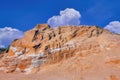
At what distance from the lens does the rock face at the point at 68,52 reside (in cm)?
5972

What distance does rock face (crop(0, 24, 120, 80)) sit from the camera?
59719 mm

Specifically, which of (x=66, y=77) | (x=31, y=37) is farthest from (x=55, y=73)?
(x=31, y=37)

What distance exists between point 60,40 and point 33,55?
5919 mm

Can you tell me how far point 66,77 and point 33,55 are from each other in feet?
40.9

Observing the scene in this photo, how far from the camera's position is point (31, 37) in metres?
71.6

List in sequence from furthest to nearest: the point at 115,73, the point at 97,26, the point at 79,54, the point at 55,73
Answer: the point at 97,26
the point at 79,54
the point at 55,73
the point at 115,73

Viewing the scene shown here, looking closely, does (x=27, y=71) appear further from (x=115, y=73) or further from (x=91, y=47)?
(x=115, y=73)

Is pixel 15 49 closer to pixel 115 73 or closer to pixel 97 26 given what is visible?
pixel 97 26

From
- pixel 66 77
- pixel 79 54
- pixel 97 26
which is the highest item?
pixel 97 26

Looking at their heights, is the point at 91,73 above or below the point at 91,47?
below

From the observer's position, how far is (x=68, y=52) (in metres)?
66.2

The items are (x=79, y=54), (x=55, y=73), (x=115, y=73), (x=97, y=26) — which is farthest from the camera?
(x=97, y=26)

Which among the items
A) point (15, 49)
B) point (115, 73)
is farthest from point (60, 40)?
point (115, 73)

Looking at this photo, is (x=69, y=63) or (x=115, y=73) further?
(x=69, y=63)
